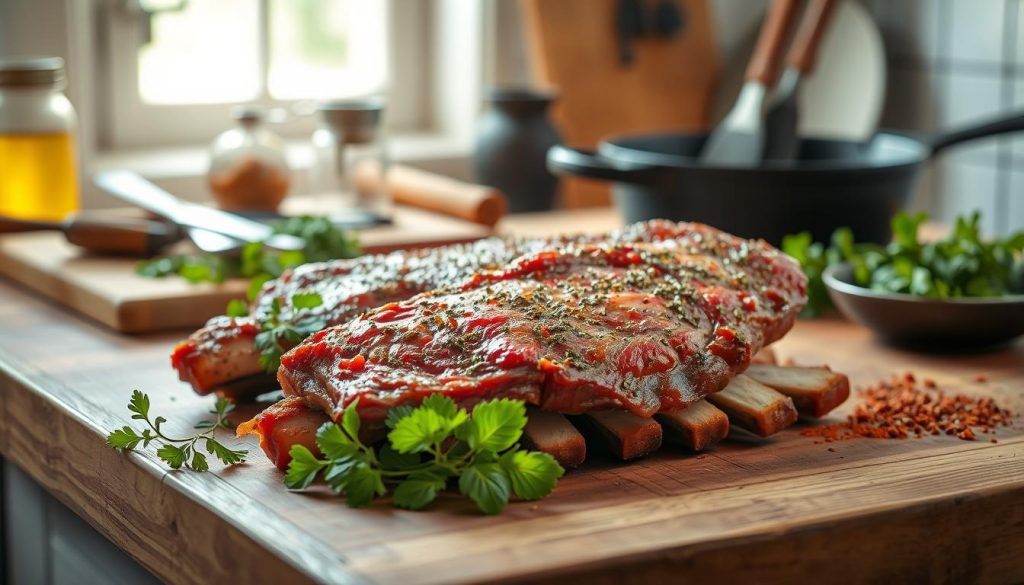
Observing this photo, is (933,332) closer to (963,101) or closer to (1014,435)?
(1014,435)

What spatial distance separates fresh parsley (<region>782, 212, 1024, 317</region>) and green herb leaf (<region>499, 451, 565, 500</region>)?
26.8 inches

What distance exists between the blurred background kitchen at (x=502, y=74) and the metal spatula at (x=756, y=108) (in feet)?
1.76

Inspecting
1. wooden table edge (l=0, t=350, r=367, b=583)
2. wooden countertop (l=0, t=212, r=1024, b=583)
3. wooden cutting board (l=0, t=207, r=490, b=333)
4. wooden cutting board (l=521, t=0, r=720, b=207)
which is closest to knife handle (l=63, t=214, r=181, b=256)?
wooden cutting board (l=0, t=207, r=490, b=333)

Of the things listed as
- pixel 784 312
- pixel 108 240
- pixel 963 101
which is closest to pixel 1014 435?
pixel 784 312

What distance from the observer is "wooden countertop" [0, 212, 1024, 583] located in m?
0.86

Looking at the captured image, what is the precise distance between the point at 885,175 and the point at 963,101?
118 centimetres

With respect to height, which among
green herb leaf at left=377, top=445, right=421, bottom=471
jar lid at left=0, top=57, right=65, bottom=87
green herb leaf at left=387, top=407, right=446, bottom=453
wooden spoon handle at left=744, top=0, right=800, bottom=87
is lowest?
green herb leaf at left=377, top=445, right=421, bottom=471

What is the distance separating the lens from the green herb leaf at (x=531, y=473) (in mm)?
941

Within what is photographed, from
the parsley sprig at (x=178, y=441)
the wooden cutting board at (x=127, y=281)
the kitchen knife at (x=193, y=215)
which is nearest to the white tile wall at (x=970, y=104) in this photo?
the wooden cutting board at (x=127, y=281)

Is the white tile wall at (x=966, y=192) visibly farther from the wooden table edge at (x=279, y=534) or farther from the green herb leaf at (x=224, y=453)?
the green herb leaf at (x=224, y=453)

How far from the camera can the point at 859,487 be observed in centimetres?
100

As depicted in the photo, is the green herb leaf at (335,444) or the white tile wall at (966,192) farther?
the white tile wall at (966,192)

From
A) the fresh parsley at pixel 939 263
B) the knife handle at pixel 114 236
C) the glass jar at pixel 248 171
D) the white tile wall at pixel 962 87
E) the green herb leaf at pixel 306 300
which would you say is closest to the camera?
the green herb leaf at pixel 306 300

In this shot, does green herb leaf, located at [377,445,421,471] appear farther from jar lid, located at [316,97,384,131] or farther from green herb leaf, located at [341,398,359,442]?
jar lid, located at [316,97,384,131]
